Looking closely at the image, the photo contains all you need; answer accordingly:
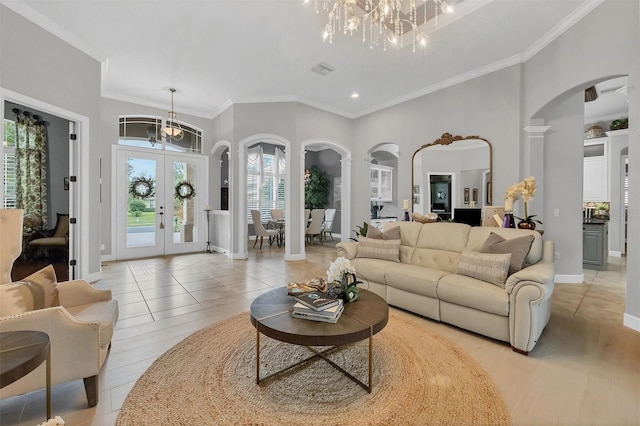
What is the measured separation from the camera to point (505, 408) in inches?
67.6

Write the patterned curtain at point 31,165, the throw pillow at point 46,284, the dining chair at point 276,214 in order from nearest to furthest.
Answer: the throw pillow at point 46,284 → the patterned curtain at point 31,165 → the dining chair at point 276,214

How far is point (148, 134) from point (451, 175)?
6.37m

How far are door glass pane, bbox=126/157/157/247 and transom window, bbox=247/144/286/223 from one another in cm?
282

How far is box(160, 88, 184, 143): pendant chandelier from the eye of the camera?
578 cm

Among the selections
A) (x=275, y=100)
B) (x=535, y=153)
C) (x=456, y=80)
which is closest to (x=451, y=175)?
(x=535, y=153)

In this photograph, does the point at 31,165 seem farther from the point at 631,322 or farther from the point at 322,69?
the point at 631,322

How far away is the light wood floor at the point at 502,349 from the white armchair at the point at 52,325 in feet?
0.71

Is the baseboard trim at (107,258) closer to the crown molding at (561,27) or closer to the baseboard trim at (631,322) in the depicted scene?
the baseboard trim at (631,322)

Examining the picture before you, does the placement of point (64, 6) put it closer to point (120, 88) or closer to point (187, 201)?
point (120, 88)

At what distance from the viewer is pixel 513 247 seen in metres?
2.77

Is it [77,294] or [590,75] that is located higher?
[590,75]

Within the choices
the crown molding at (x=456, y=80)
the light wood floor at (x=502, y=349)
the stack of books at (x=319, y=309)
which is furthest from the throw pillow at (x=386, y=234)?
the crown molding at (x=456, y=80)

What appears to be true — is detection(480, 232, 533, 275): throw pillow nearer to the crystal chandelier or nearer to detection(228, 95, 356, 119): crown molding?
the crystal chandelier

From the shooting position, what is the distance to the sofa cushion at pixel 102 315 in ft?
6.25
